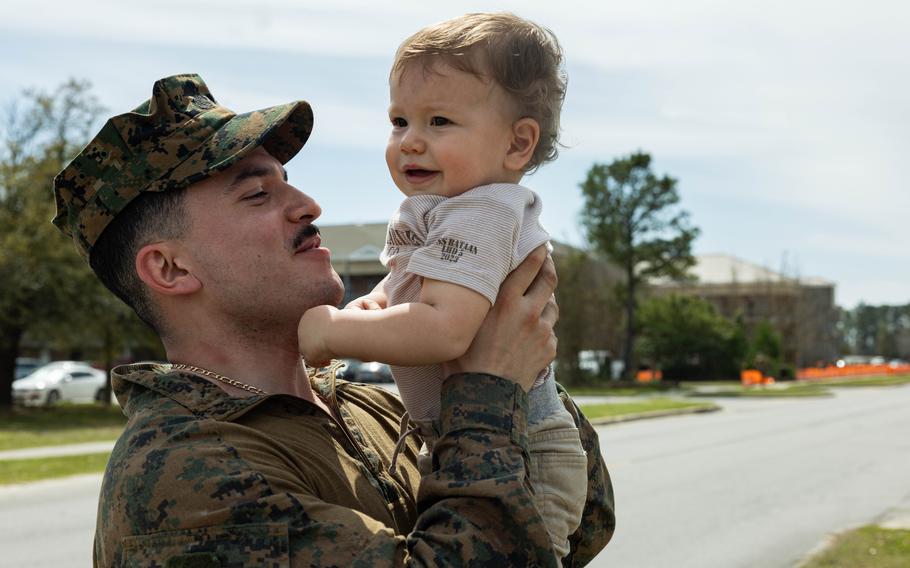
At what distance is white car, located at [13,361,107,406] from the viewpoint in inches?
1331

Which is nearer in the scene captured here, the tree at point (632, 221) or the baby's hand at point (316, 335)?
the baby's hand at point (316, 335)

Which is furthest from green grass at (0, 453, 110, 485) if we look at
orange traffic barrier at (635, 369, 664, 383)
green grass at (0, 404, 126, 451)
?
orange traffic barrier at (635, 369, 664, 383)

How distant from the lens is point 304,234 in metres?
2.58

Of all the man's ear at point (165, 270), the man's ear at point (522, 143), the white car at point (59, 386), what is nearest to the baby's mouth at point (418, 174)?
the man's ear at point (522, 143)

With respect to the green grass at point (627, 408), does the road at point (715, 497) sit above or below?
below

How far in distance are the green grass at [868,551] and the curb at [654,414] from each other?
1360 centimetres

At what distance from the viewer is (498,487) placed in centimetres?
208

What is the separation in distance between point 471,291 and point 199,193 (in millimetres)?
688

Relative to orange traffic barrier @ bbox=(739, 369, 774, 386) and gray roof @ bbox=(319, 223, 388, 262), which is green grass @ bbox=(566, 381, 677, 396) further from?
gray roof @ bbox=(319, 223, 388, 262)

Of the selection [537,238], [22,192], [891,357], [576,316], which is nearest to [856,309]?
[891,357]

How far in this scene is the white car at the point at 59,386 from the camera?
33812 millimetres

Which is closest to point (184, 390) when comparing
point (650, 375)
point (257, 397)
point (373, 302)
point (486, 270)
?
point (257, 397)

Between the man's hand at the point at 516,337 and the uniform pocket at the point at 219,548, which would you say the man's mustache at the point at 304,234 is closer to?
the man's hand at the point at 516,337

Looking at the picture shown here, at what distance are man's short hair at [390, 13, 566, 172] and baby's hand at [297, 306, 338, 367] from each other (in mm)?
712
